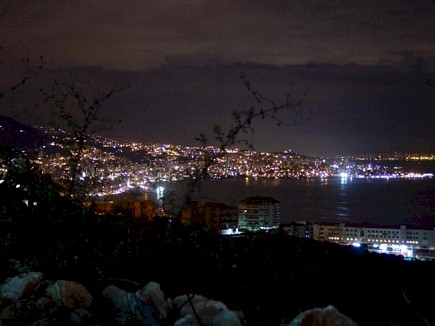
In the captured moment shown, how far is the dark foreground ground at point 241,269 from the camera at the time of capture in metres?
2.67

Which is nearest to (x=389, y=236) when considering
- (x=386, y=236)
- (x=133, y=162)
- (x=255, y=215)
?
(x=386, y=236)

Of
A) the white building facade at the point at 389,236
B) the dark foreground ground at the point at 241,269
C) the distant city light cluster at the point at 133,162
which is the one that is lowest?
the white building facade at the point at 389,236

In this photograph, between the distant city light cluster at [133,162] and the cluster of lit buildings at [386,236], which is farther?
the cluster of lit buildings at [386,236]

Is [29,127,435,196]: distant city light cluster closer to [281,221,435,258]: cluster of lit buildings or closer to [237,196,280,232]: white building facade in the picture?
[237,196,280,232]: white building facade

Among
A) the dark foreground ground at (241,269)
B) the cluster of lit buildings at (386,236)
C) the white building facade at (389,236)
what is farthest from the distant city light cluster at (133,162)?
the white building facade at (389,236)

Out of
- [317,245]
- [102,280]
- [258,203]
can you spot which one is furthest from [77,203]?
[258,203]

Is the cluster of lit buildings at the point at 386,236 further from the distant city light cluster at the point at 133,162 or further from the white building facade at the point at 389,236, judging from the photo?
the distant city light cluster at the point at 133,162

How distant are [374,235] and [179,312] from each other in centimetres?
1052

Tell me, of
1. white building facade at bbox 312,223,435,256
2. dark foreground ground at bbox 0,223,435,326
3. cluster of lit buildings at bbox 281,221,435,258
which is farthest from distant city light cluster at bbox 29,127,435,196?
white building facade at bbox 312,223,435,256

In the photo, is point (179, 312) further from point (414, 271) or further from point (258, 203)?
point (258, 203)

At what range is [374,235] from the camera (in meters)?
12.0

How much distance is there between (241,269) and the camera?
11.0 ft

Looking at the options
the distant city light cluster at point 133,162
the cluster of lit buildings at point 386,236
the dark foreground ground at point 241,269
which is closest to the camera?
the dark foreground ground at point 241,269

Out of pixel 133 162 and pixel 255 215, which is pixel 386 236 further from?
pixel 133 162
